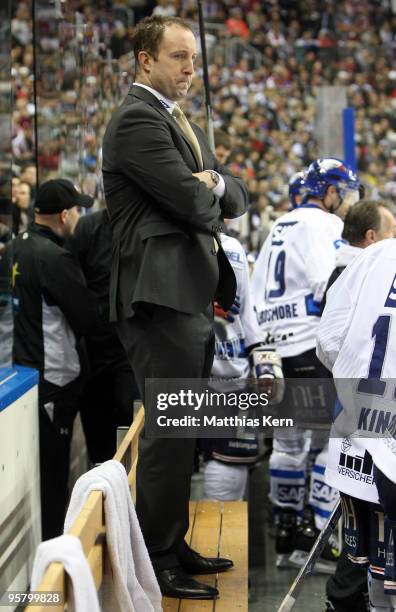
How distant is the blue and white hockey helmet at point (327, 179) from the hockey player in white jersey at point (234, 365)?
100cm

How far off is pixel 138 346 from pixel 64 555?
45.1 inches

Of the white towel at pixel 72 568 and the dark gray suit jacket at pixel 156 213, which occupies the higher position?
the dark gray suit jacket at pixel 156 213

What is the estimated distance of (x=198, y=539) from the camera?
3283mm

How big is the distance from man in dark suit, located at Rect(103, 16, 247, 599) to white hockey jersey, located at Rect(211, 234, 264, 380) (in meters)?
0.99

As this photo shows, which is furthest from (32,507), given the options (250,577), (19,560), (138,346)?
(138,346)

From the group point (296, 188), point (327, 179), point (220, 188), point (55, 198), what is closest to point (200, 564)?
point (220, 188)

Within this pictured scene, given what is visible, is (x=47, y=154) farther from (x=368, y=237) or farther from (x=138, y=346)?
(x=138, y=346)

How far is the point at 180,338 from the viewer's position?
8.86 ft

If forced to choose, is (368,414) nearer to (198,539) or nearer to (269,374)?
(198,539)

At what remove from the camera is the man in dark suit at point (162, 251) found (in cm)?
267

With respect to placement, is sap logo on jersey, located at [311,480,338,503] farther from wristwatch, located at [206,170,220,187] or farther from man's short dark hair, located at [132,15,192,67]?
man's short dark hair, located at [132,15,192,67]

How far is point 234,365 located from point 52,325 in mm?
791

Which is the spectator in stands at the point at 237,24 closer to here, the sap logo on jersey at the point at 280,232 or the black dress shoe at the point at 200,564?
the sap logo on jersey at the point at 280,232

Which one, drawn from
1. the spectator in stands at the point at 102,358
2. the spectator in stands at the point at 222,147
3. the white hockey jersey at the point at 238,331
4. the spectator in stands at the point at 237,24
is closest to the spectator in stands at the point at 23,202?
the spectator in stands at the point at 222,147
